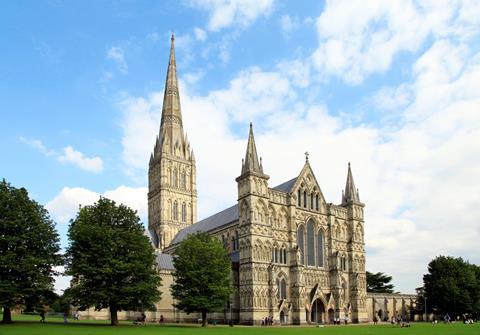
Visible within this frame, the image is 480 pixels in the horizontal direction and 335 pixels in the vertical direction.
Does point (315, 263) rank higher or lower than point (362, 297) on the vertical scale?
higher

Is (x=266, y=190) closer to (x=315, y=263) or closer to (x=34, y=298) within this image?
(x=315, y=263)

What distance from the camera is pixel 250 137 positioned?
73.0m

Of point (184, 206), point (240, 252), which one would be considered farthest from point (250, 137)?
point (184, 206)

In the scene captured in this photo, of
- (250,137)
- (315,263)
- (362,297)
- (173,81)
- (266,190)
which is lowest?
(362,297)

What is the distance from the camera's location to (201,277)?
58.4 metres

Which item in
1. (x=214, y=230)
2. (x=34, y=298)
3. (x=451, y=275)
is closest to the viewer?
(x=34, y=298)

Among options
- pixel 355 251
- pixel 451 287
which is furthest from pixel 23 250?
pixel 451 287

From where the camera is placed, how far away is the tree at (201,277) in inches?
2269

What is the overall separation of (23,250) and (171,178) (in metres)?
64.2

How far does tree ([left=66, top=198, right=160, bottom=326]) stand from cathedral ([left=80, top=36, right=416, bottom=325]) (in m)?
11.7

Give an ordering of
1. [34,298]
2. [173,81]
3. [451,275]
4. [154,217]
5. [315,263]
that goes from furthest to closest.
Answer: [173,81]
[154,217]
[451,275]
[315,263]
[34,298]

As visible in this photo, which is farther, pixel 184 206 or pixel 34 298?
pixel 184 206

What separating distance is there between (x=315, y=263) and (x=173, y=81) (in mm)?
66617

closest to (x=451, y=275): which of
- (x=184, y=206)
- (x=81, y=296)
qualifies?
(x=184, y=206)
